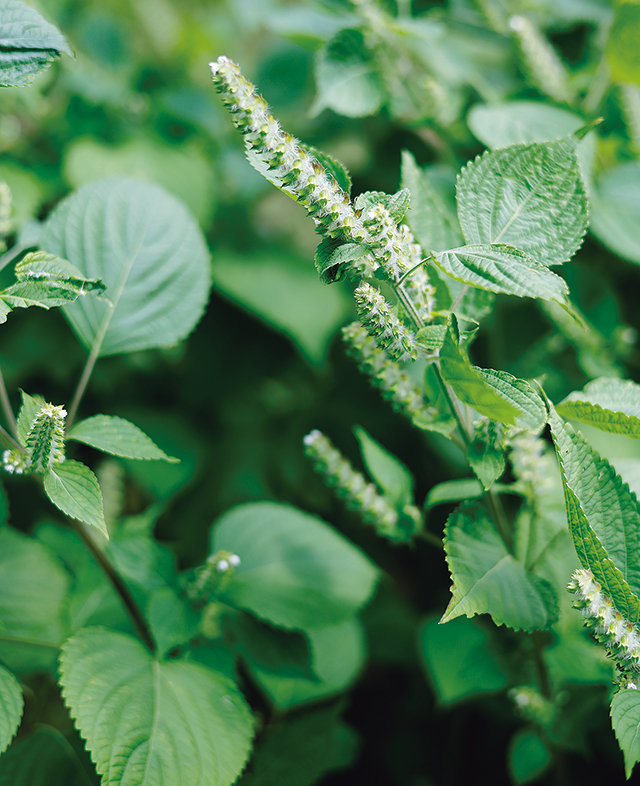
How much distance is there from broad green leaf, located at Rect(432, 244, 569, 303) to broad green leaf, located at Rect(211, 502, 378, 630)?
41cm

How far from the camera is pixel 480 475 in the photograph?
0.48 metres

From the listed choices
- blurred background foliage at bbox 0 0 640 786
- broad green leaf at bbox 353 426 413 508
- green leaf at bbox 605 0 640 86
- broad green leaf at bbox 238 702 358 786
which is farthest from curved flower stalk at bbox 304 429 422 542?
green leaf at bbox 605 0 640 86

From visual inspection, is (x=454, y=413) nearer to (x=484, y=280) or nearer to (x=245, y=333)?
(x=484, y=280)

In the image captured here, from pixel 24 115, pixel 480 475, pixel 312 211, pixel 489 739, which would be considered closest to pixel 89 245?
pixel 312 211

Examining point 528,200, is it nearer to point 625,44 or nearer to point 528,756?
point 625,44

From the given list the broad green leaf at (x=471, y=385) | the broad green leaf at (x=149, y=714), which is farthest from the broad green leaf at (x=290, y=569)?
the broad green leaf at (x=471, y=385)

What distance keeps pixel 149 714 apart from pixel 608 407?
502mm

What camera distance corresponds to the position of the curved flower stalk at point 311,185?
1.26 ft

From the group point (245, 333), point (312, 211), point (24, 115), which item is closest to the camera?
point (312, 211)

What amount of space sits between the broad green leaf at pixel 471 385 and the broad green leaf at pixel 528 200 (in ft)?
0.37

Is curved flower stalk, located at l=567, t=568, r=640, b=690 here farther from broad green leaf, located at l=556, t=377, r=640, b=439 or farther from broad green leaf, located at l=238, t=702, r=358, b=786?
broad green leaf, located at l=238, t=702, r=358, b=786

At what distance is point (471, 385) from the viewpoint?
44 centimetres

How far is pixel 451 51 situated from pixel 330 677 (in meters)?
1.01

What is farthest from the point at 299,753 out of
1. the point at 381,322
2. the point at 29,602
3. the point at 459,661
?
the point at 381,322
